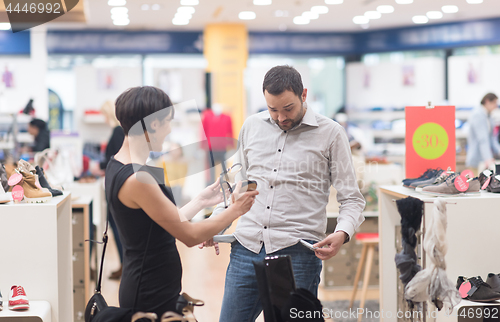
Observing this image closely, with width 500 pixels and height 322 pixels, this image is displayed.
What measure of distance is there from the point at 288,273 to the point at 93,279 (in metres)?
3.09

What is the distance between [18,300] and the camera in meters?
2.08

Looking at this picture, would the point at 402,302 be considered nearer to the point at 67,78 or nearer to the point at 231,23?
the point at 231,23

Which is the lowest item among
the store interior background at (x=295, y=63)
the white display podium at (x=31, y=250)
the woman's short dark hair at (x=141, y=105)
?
the white display podium at (x=31, y=250)

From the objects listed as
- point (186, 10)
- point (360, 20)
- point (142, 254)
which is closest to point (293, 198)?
point (142, 254)

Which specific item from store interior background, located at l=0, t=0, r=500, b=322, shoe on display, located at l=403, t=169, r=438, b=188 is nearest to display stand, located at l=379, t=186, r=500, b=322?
shoe on display, located at l=403, t=169, r=438, b=188

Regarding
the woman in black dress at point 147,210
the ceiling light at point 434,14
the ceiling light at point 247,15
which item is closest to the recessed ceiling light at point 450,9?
the ceiling light at point 434,14

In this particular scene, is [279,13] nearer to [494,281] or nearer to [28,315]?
[494,281]

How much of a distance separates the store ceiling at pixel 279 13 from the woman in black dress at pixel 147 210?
239 inches

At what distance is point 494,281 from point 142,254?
1.44 metres

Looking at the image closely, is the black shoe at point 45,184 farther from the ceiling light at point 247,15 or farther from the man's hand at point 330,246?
the ceiling light at point 247,15

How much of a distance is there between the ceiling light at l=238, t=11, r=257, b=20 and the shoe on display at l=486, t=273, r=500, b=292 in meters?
6.63

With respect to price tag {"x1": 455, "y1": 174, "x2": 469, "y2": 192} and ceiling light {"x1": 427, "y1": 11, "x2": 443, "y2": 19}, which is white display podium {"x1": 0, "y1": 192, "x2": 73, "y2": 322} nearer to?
price tag {"x1": 455, "y1": 174, "x2": 469, "y2": 192}

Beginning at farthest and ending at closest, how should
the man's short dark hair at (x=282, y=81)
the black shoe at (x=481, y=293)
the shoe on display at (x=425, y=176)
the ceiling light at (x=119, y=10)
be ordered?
the ceiling light at (x=119, y=10), the shoe on display at (x=425, y=176), the black shoe at (x=481, y=293), the man's short dark hair at (x=282, y=81)

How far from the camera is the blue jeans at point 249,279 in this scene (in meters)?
1.84
